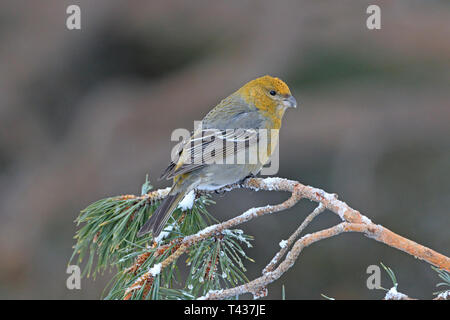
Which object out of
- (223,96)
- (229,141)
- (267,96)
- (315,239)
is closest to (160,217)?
(315,239)

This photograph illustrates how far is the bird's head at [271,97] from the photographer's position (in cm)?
244

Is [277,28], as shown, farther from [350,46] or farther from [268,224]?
[268,224]

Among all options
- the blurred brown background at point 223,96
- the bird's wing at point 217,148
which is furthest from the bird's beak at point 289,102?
the blurred brown background at point 223,96

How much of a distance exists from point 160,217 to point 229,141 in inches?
26.7

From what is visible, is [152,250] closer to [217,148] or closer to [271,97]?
[217,148]

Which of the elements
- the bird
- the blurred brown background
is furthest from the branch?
the blurred brown background

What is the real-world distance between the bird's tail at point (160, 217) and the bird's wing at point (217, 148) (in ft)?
0.86

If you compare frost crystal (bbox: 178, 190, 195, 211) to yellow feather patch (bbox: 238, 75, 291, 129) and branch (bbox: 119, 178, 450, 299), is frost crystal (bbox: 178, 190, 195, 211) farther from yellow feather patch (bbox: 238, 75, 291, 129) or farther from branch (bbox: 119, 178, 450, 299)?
yellow feather patch (bbox: 238, 75, 291, 129)

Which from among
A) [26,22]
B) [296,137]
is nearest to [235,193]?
[296,137]

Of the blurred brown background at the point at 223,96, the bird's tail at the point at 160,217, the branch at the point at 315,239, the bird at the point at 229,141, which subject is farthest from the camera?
the blurred brown background at the point at 223,96

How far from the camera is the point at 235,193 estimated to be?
3.89m

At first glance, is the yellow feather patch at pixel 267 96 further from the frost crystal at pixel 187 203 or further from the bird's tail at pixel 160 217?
the bird's tail at pixel 160 217

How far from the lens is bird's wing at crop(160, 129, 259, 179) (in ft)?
6.93

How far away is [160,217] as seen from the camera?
1707mm
